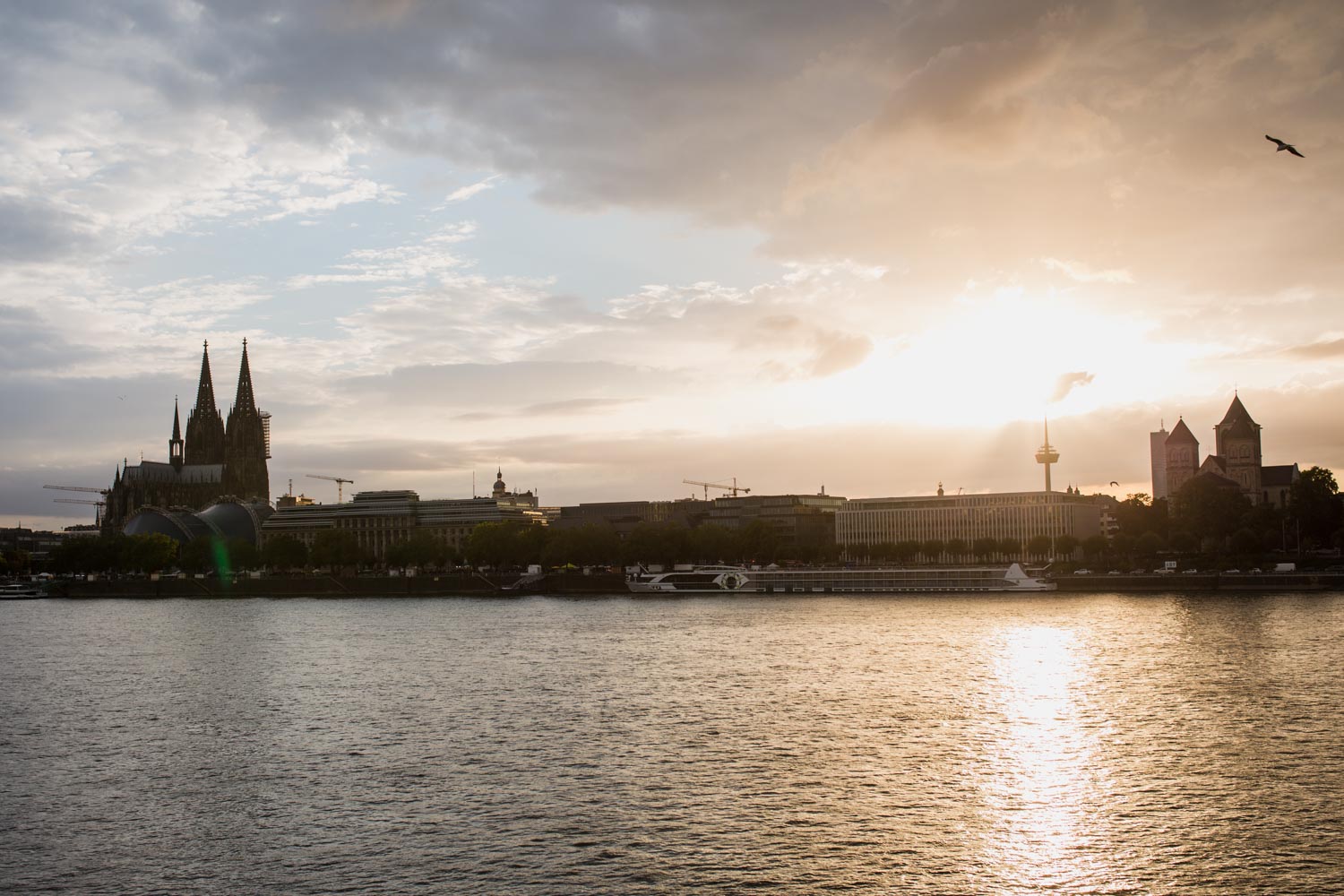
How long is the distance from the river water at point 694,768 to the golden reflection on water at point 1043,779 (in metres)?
0.15

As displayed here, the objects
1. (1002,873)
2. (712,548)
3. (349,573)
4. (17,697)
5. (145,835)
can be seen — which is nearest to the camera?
(1002,873)

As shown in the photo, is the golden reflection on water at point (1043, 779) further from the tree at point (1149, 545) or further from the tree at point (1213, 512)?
the tree at point (1149, 545)

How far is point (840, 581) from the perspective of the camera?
142m

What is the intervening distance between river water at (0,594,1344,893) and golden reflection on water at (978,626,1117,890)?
148mm

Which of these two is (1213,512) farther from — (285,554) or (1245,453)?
(285,554)

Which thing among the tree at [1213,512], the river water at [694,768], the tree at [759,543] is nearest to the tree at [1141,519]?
the tree at [1213,512]

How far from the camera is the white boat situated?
132 m

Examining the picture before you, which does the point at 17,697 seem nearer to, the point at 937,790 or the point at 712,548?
the point at 937,790

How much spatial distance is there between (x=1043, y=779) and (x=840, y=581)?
108 metres

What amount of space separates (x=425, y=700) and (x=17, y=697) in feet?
66.2

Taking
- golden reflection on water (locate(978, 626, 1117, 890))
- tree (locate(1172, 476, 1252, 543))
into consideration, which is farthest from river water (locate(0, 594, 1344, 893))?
tree (locate(1172, 476, 1252, 543))

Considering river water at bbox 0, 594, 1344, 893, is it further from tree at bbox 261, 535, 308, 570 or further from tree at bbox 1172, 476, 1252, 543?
tree at bbox 261, 535, 308, 570

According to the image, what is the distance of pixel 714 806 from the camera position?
103ft

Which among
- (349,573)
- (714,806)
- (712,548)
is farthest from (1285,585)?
(349,573)
